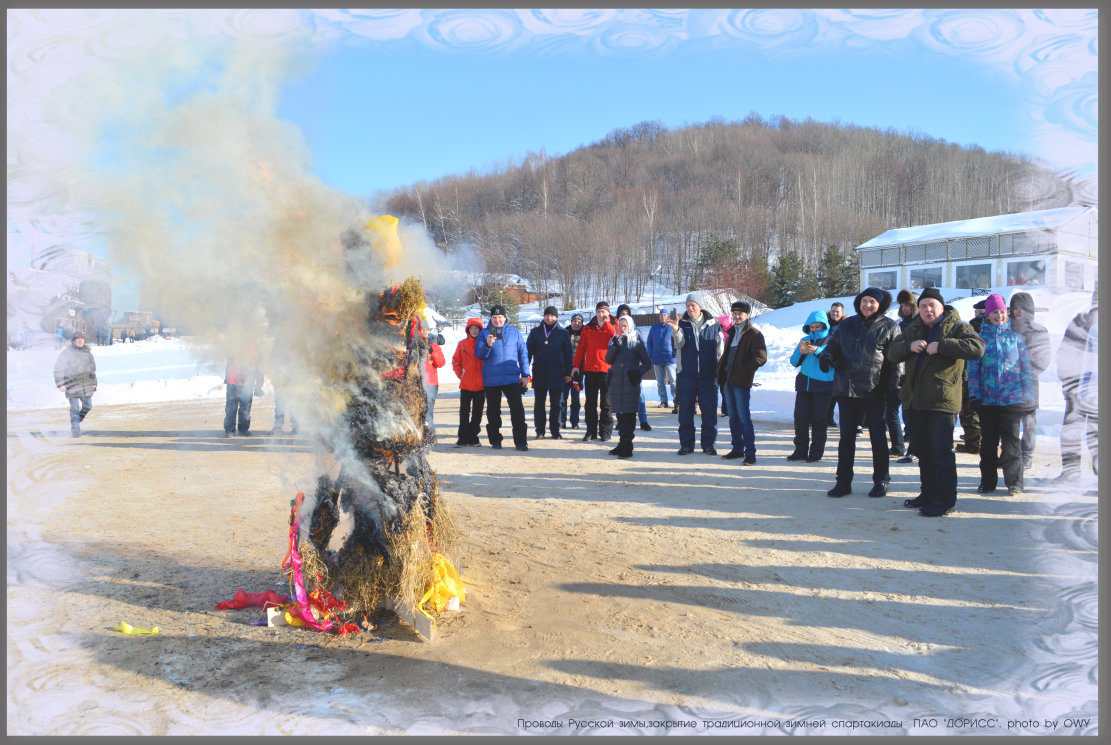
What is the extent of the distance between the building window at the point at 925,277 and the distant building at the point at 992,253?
0.05 m

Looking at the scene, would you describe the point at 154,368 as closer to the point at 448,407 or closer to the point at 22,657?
the point at 448,407

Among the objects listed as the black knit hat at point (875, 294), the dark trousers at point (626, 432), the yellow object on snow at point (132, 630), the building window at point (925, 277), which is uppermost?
the building window at point (925, 277)

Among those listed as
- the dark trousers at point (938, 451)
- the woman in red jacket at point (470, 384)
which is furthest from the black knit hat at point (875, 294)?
the woman in red jacket at point (470, 384)

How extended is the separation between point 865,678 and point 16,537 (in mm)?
5872

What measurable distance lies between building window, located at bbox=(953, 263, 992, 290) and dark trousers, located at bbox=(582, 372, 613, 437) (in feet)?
84.4

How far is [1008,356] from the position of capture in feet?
22.3

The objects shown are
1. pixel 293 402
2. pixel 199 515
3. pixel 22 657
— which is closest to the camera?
pixel 22 657

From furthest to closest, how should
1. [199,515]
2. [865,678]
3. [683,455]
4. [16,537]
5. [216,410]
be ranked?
[216,410]
[683,455]
[199,515]
[16,537]
[865,678]

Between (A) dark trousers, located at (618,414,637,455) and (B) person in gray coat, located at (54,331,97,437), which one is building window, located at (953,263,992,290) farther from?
(B) person in gray coat, located at (54,331,97,437)

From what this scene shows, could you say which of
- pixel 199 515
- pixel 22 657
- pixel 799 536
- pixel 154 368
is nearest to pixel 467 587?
pixel 22 657

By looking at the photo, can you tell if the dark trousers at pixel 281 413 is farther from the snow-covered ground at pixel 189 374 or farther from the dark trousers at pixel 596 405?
the dark trousers at pixel 596 405

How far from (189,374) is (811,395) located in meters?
12.8

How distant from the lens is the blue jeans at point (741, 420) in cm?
895

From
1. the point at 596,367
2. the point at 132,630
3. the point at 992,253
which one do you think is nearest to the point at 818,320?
the point at 596,367
